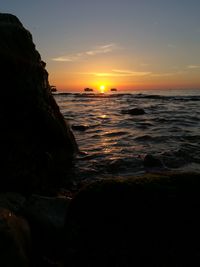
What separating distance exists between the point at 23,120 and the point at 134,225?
402 centimetres

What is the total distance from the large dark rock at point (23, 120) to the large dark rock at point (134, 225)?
2.95 meters

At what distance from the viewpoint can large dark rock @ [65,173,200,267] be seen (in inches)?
110

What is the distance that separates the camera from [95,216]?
2.94 meters

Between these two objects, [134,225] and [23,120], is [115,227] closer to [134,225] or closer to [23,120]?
[134,225]

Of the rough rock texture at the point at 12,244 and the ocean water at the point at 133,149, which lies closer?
the rough rock texture at the point at 12,244

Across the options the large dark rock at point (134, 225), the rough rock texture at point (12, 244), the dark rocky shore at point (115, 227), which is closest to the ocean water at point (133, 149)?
the dark rocky shore at point (115, 227)

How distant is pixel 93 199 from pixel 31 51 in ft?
17.2

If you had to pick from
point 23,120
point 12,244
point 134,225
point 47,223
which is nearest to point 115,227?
point 134,225

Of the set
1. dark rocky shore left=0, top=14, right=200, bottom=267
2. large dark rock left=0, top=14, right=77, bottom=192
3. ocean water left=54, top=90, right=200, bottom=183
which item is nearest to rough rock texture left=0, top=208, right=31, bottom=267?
dark rocky shore left=0, top=14, right=200, bottom=267

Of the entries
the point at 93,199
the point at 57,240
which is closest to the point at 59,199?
the point at 57,240

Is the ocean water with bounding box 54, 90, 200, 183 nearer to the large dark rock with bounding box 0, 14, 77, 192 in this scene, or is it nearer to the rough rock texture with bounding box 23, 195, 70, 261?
the large dark rock with bounding box 0, 14, 77, 192

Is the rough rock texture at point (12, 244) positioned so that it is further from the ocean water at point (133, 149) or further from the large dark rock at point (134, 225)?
the ocean water at point (133, 149)

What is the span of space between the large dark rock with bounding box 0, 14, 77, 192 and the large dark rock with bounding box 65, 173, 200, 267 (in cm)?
295

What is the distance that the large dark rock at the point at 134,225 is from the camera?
2801mm
